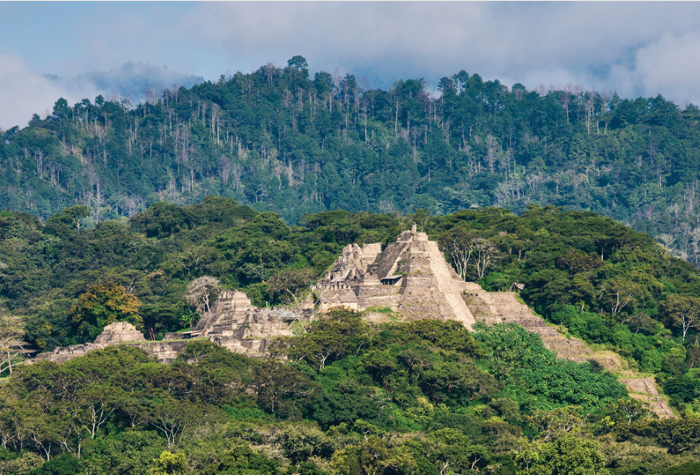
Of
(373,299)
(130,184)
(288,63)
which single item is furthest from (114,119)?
(373,299)

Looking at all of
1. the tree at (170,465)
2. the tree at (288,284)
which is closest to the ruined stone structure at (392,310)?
the tree at (288,284)

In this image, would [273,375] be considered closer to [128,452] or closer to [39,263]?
[128,452]

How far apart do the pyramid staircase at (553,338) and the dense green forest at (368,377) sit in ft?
4.89

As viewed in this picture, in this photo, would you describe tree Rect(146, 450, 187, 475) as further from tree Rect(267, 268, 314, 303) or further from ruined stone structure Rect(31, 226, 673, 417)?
tree Rect(267, 268, 314, 303)

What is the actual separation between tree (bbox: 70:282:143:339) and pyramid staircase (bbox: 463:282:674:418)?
2563 centimetres

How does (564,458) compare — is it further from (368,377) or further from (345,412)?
(368,377)

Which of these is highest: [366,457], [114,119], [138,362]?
[114,119]

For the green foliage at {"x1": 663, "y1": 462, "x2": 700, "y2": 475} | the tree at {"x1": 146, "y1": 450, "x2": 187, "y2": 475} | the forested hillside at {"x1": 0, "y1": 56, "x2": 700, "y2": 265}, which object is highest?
the forested hillside at {"x1": 0, "y1": 56, "x2": 700, "y2": 265}

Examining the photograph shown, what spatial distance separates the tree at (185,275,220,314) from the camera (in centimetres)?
8656

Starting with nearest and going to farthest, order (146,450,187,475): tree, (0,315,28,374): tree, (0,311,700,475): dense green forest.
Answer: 1. (146,450,187,475): tree
2. (0,311,700,475): dense green forest
3. (0,315,28,374): tree

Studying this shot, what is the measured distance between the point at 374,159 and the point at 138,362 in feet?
388

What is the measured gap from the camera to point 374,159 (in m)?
182

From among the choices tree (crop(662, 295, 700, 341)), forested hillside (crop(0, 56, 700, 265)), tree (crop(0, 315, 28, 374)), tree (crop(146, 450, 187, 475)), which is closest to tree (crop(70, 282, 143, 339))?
tree (crop(0, 315, 28, 374))

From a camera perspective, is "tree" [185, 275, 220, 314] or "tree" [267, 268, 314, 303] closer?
"tree" [267, 268, 314, 303]
